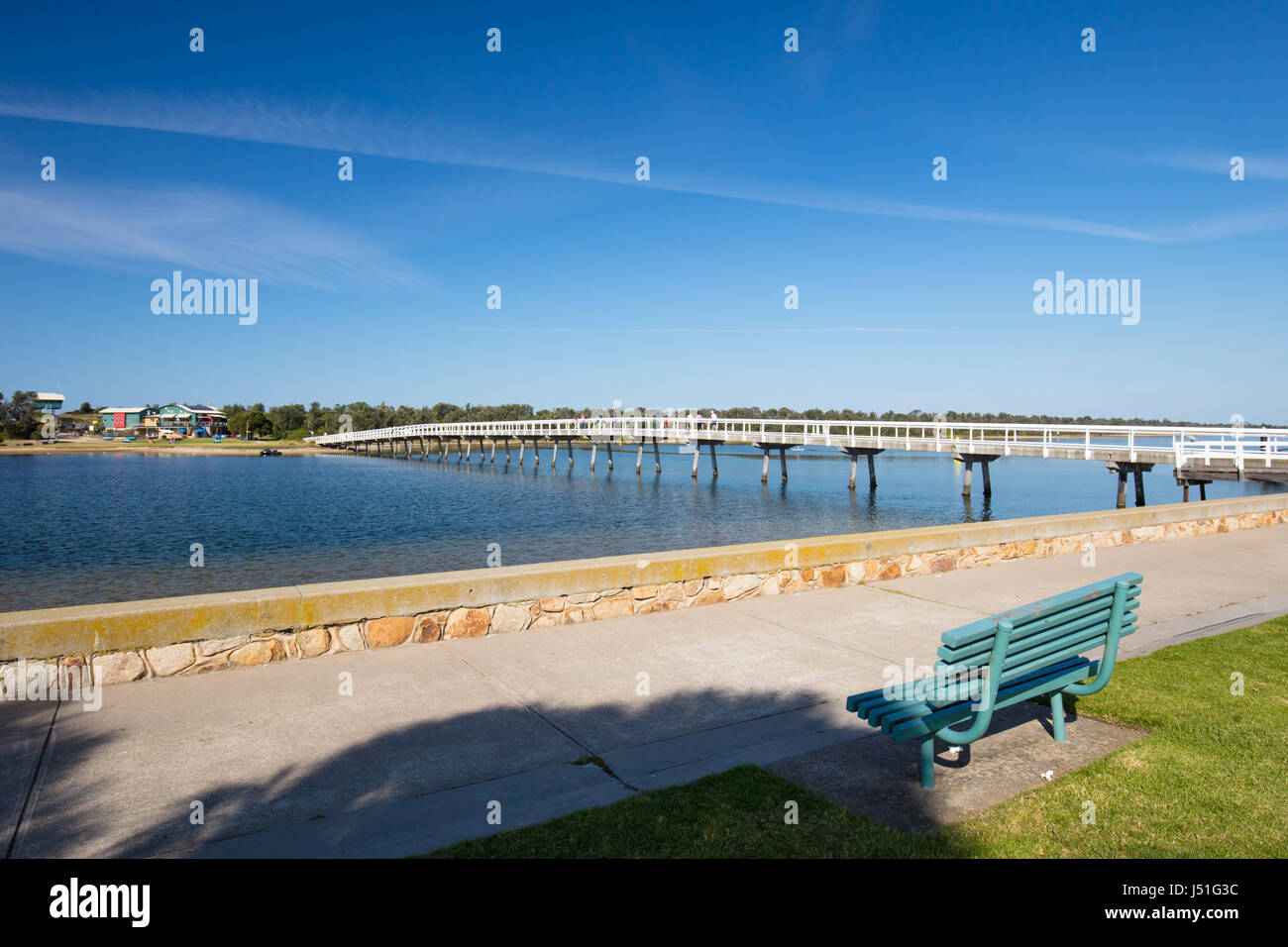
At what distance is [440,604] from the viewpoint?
21.3ft

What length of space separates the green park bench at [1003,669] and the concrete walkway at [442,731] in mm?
716

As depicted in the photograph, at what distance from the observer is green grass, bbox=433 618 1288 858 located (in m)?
3.13

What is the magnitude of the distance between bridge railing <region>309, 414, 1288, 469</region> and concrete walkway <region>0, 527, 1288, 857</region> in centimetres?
2255

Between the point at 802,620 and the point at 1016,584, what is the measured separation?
325 cm

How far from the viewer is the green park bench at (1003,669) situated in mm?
3691

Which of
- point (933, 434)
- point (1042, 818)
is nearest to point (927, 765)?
point (1042, 818)

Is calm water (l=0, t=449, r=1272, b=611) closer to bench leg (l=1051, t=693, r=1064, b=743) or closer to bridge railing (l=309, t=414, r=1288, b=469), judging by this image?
bridge railing (l=309, t=414, r=1288, b=469)

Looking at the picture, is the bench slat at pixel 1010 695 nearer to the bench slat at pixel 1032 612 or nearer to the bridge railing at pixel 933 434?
the bench slat at pixel 1032 612

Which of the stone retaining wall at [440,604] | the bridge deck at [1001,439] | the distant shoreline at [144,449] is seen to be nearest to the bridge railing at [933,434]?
the bridge deck at [1001,439]

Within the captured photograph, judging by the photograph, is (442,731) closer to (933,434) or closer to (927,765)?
(927,765)

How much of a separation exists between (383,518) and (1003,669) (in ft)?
103

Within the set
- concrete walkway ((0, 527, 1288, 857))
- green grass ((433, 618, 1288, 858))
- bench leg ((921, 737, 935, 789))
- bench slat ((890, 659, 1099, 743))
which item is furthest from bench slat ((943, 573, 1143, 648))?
concrete walkway ((0, 527, 1288, 857))

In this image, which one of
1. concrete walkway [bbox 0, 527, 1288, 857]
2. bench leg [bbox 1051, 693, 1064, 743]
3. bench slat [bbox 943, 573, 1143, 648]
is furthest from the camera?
bench leg [bbox 1051, 693, 1064, 743]

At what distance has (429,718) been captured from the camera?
4.78m
